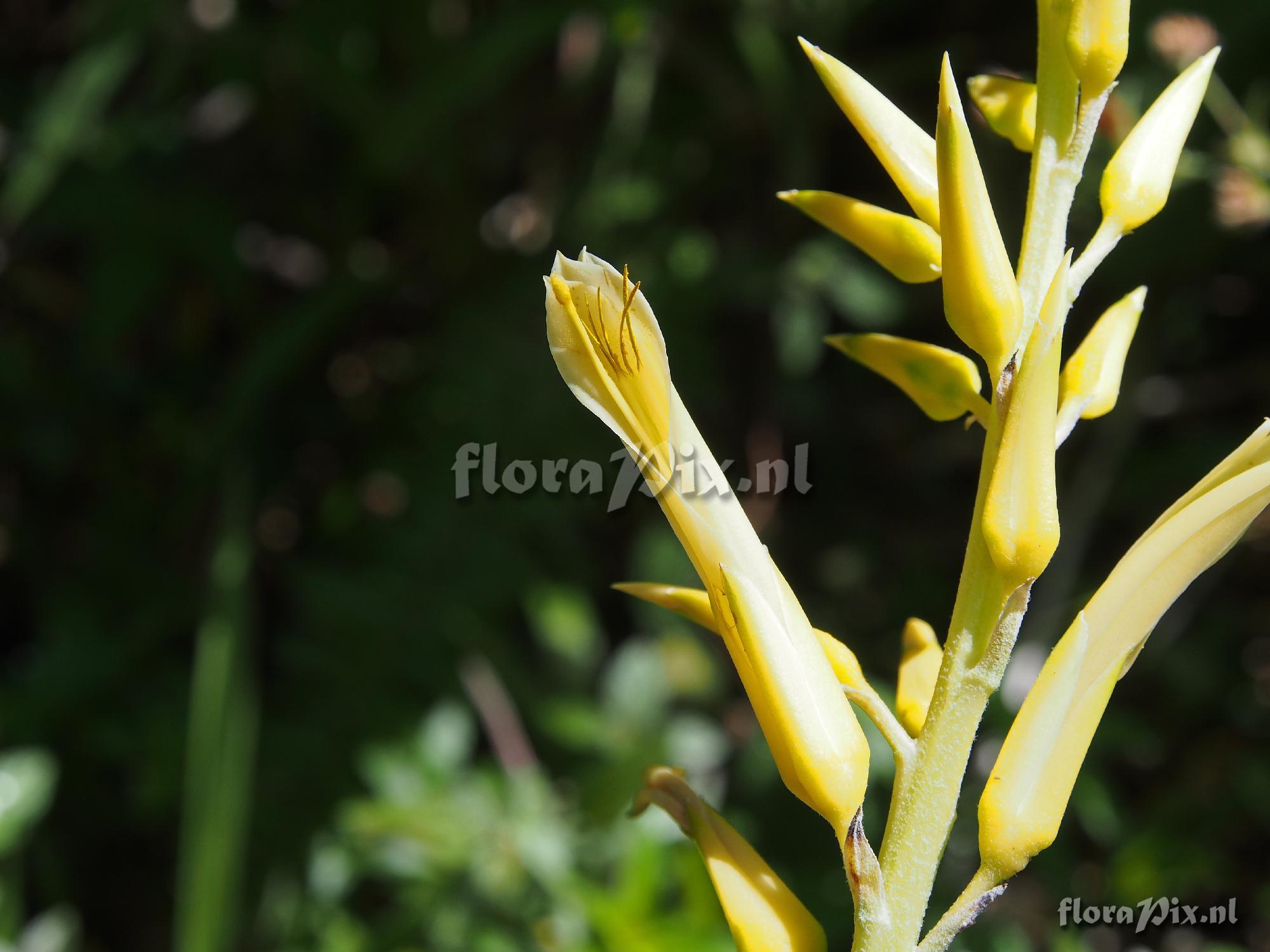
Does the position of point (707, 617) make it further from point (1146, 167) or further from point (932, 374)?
point (1146, 167)

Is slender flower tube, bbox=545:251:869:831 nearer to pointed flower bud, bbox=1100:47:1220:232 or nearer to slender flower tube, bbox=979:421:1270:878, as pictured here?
slender flower tube, bbox=979:421:1270:878

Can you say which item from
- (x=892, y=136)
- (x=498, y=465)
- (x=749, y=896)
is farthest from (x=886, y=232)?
(x=498, y=465)

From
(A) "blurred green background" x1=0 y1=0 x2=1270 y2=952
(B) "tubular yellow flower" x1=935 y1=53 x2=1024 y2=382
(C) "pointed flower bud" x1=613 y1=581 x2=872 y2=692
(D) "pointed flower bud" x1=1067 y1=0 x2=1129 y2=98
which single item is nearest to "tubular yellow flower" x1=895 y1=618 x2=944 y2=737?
(C) "pointed flower bud" x1=613 y1=581 x2=872 y2=692

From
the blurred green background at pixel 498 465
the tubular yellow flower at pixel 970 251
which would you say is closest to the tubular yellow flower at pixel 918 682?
the tubular yellow flower at pixel 970 251

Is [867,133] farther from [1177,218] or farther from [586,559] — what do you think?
[586,559]

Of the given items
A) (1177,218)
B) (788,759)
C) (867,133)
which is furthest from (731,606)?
(1177,218)

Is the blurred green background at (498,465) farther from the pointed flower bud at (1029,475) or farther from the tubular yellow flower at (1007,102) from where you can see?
the pointed flower bud at (1029,475)
